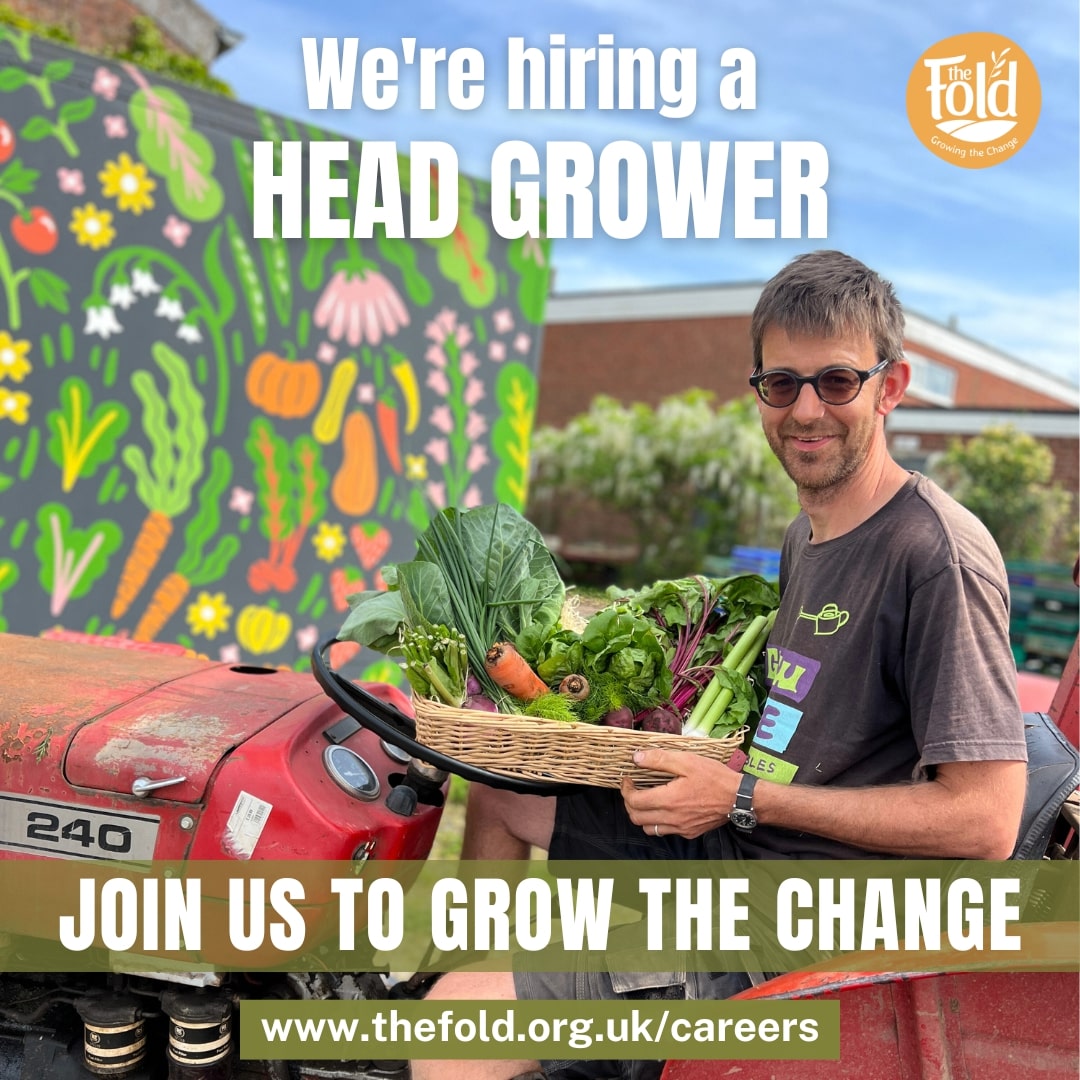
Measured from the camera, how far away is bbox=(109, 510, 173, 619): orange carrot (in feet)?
16.2

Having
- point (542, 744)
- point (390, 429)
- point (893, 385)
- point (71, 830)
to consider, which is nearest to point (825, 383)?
point (893, 385)

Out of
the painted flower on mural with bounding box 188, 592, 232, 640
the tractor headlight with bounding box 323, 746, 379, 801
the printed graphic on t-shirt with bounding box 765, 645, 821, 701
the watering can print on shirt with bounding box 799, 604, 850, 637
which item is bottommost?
the painted flower on mural with bounding box 188, 592, 232, 640

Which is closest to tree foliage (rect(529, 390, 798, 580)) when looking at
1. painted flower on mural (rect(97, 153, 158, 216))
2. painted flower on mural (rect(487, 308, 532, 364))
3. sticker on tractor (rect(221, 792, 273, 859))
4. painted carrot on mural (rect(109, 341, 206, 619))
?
painted flower on mural (rect(487, 308, 532, 364))

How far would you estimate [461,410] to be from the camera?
637 cm

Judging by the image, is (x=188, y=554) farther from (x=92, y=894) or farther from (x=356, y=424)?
(x=92, y=894)

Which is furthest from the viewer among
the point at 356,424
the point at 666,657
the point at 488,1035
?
the point at 356,424

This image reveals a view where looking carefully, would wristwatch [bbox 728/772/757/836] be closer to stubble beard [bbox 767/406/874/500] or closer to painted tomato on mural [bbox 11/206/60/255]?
stubble beard [bbox 767/406/874/500]

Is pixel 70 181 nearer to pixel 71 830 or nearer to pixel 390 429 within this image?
pixel 390 429

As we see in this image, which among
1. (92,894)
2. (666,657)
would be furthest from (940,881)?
(92,894)

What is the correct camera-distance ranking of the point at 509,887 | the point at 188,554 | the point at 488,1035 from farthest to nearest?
the point at 188,554 < the point at 509,887 < the point at 488,1035

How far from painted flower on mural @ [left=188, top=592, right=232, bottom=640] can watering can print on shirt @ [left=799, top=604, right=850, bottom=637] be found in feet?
12.9

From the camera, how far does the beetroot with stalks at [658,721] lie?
196 cm

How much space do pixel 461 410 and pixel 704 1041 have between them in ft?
16.2

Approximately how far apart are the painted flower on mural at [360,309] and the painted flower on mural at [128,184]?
1026mm
